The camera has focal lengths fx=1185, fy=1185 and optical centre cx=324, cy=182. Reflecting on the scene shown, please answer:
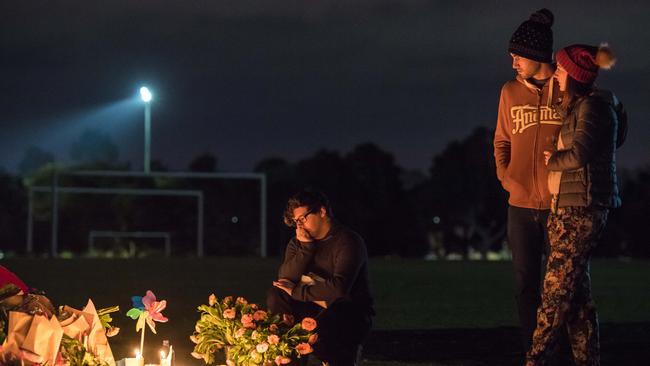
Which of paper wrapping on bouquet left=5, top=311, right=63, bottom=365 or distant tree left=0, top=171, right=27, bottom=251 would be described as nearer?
paper wrapping on bouquet left=5, top=311, right=63, bottom=365

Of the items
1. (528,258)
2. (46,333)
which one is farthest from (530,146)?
(46,333)

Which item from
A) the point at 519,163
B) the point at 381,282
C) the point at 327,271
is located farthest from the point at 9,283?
the point at 381,282

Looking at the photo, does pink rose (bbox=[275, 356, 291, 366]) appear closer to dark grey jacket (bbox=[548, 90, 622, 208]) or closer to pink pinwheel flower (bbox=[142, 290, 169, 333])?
pink pinwheel flower (bbox=[142, 290, 169, 333])

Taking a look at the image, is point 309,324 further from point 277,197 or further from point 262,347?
point 277,197

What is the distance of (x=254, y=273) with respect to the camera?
25.5 m

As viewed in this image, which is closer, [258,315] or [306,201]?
[258,315]

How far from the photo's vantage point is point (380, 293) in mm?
18422

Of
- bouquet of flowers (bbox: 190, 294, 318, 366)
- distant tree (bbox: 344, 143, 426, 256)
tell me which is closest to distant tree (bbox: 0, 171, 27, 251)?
distant tree (bbox: 344, 143, 426, 256)

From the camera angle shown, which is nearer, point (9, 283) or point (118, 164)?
point (9, 283)

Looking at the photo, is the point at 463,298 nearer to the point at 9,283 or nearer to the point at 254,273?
the point at 254,273

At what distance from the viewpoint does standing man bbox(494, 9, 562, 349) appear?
670 centimetres

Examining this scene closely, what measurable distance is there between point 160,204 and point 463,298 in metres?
65.3

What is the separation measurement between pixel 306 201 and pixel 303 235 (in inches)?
13.3

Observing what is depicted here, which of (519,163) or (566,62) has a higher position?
(566,62)
